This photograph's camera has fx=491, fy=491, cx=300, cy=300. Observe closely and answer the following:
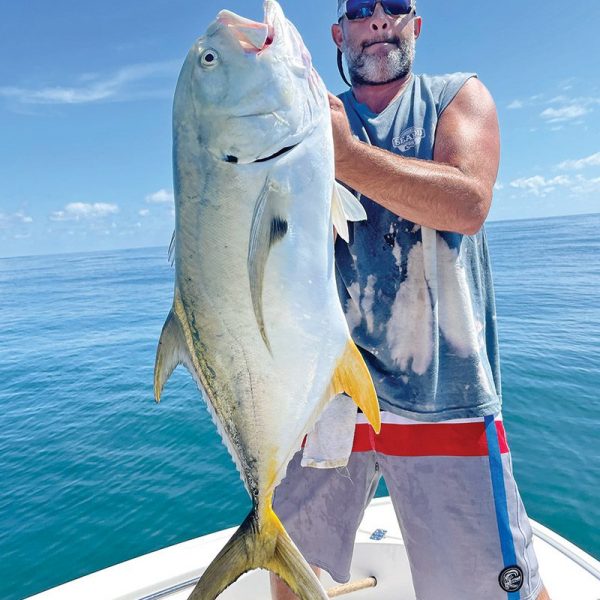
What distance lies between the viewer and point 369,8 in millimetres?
2100

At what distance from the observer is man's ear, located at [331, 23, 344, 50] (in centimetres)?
229

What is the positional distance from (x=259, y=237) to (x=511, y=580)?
165cm

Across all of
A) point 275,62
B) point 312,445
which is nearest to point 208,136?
point 275,62

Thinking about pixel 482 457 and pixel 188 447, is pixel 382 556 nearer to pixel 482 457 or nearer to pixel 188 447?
pixel 482 457

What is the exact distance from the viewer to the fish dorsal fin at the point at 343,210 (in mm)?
1473

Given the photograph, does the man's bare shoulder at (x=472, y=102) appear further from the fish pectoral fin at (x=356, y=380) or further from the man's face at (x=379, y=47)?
the fish pectoral fin at (x=356, y=380)

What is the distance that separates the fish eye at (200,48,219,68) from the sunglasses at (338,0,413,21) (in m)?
1.01

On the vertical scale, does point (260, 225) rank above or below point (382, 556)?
above

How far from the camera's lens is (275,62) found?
1346 mm

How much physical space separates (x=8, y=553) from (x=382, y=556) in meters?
3.89

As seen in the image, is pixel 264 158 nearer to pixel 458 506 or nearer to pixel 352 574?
pixel 458 506

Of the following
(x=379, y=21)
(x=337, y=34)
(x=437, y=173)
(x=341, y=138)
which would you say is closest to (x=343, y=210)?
(x=341, y=138)

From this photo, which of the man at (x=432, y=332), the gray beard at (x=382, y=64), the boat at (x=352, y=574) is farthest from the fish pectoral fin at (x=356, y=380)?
the boat at (x=352, y=574)

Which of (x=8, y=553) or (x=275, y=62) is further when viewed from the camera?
(x=8, y=553)
